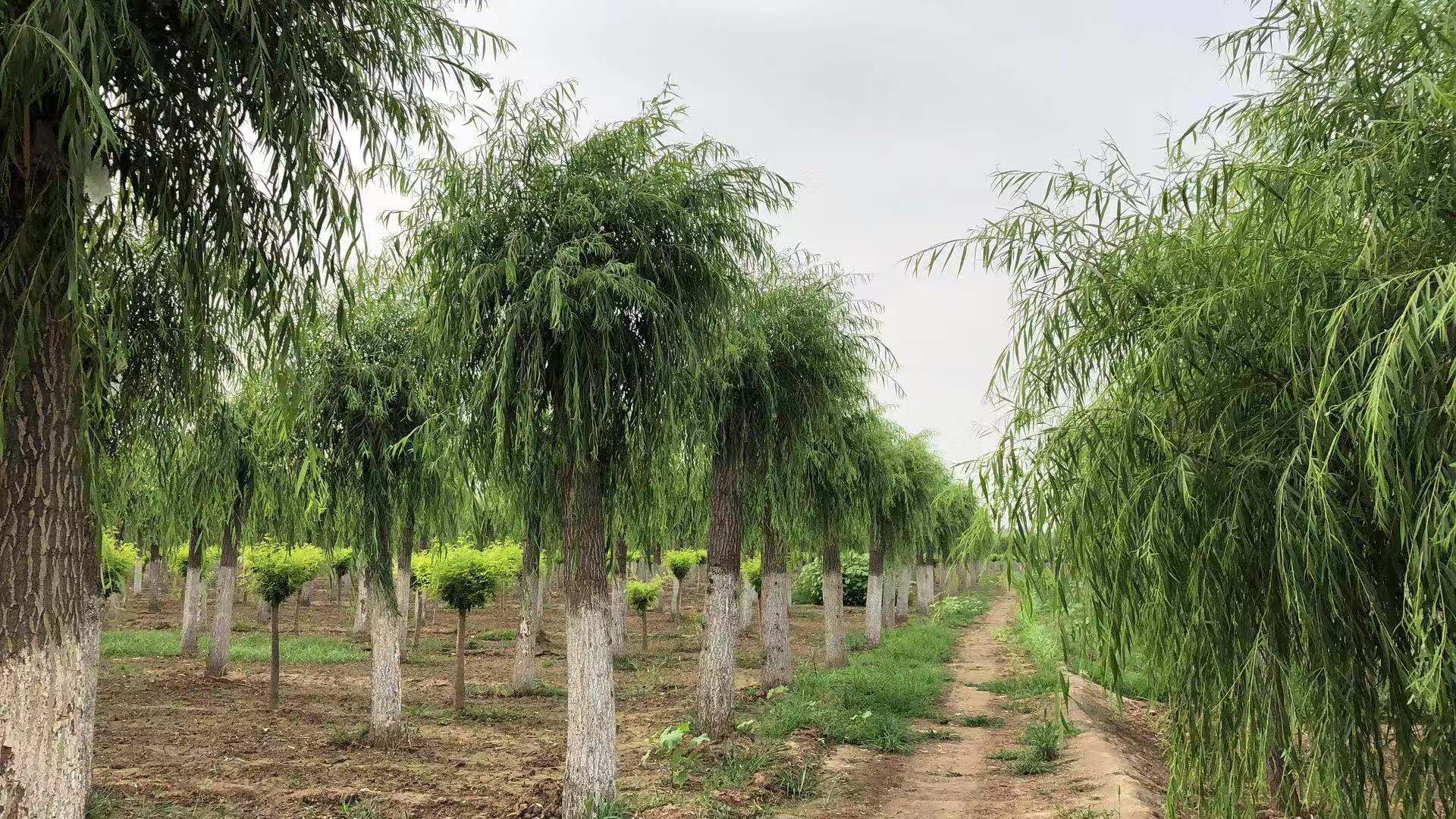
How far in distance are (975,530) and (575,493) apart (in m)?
3.87

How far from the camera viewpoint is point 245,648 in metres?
22.3

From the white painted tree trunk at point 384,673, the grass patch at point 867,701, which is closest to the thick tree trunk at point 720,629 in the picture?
the grass patch at point 867,701

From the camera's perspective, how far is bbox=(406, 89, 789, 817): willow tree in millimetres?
7469

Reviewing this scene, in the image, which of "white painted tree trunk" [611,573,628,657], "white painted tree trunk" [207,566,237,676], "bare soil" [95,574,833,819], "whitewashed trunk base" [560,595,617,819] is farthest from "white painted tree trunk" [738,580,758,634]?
"whitewashed trunk base" [560,595,617,819]

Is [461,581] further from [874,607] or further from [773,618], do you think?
[874,607]

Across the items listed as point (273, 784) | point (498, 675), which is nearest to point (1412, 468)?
point (273, 784)

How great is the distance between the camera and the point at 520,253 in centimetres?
754

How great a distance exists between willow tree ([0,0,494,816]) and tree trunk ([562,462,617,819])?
320 centimetres

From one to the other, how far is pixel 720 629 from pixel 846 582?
3093cm

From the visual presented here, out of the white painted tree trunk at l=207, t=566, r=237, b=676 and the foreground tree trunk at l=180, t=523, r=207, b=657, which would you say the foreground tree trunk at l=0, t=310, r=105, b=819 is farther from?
the foreground tree trunk at l=180, t=523, r=207, b=657

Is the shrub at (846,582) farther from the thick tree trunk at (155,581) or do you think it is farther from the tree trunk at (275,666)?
the tree trunk at (275,666)

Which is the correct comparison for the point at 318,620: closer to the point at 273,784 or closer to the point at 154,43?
the point at 273,784

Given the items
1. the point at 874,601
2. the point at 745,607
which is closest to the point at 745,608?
the point at 745,607

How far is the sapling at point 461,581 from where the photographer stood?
14.4 meters
